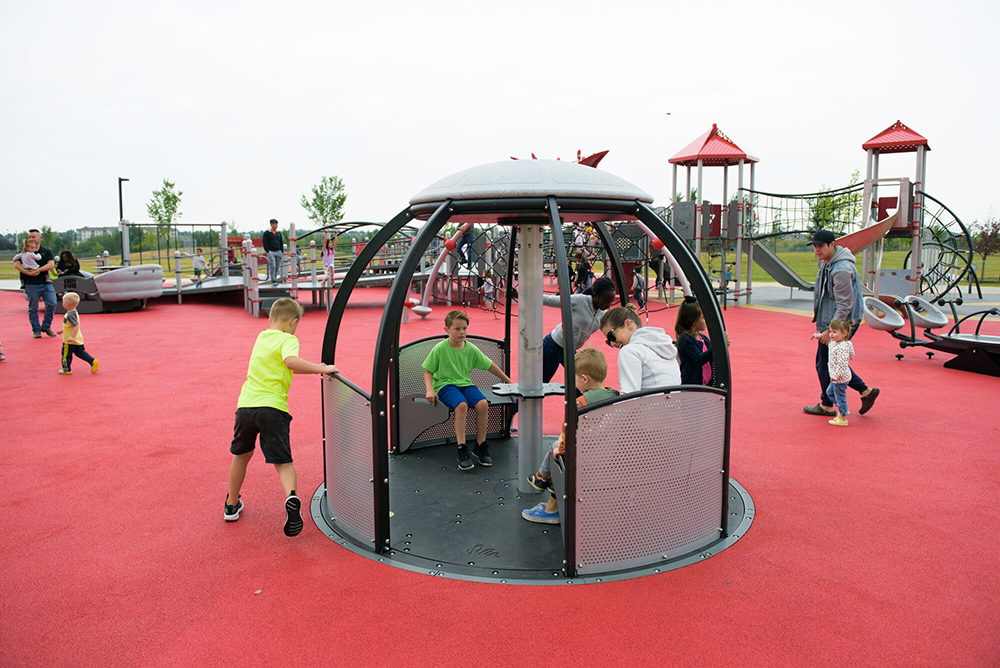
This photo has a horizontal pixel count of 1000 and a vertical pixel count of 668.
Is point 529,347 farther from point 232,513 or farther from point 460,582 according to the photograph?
point 232,513

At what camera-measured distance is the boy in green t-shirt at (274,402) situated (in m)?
4.27

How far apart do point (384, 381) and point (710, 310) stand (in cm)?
201

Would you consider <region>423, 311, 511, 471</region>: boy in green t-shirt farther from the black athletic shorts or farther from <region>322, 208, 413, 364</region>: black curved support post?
the black athletic shorts

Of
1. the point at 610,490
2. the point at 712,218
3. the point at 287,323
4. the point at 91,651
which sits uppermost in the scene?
the point at 712,218

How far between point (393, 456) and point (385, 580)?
7.11 feet

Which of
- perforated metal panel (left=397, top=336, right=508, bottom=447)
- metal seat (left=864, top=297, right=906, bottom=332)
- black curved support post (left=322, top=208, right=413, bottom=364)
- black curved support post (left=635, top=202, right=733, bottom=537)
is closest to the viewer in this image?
black curved support post (left=635, top=202, right=733, bottom=537)

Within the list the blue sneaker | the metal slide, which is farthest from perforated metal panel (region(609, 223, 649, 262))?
the blue sneaker

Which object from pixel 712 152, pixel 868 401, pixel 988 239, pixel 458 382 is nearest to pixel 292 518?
pixel 458 382

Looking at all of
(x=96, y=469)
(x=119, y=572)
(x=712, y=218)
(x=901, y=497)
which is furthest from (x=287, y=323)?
(x=712, y=218)

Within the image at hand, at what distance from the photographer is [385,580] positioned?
12.2 ft

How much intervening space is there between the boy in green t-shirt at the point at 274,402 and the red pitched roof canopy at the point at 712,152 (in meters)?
17.7

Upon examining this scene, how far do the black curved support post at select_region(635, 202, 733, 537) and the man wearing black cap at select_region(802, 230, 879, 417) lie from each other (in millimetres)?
2765

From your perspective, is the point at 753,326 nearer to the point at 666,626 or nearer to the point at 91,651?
the point at 666,626

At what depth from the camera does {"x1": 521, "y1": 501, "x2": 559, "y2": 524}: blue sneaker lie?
4469 millimetres
